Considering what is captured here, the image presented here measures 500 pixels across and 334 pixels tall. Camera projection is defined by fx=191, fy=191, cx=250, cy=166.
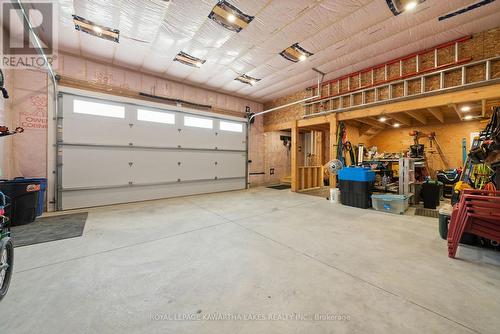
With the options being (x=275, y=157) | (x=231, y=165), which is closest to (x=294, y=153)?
(x=275, y=157)

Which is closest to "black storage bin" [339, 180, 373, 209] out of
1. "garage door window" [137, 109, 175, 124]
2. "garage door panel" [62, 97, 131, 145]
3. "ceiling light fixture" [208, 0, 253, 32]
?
"ceiling light fixture" [208, 0, 253, 32]

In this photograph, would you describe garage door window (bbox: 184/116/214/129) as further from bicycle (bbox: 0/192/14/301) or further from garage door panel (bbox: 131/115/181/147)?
bicycle (bbox: 0/192/14/301)

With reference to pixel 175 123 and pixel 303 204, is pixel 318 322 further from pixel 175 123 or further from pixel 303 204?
pixel 175 123

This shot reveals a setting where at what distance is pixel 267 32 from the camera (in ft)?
12.0

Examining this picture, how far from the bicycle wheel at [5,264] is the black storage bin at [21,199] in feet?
7.47

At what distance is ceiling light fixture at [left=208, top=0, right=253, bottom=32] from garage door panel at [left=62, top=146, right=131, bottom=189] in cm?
387

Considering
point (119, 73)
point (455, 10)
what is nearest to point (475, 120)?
point (455, 10)

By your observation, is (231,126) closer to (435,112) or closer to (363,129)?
(363,129)

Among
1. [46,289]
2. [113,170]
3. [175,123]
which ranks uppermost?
[175,123]

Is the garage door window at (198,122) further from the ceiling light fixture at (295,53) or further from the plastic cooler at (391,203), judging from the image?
→ the plastic cooler at (391,203)

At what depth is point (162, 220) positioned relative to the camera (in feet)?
11.7

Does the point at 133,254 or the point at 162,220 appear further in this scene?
the point at 162,220

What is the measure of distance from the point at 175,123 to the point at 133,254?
439 cm

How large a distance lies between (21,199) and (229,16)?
4720 mm
